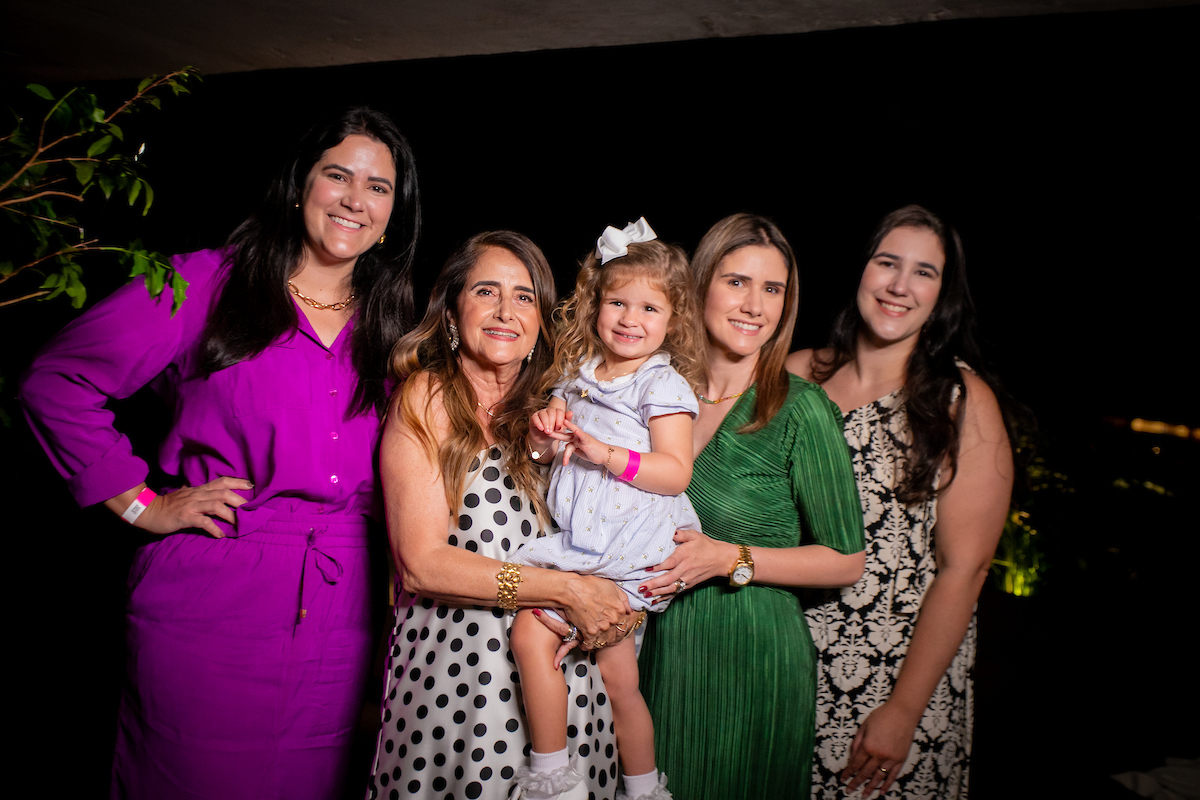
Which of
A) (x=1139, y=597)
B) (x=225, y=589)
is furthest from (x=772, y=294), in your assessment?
(x=1139, y=597)

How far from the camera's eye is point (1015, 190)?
3.27 metres

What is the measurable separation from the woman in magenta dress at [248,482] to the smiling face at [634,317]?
67 cm

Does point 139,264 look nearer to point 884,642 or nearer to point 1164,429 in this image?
point 884,642

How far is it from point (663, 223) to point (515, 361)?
1750mm

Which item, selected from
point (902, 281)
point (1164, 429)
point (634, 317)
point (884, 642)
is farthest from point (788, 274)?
point (1164, 429)

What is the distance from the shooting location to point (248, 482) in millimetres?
1938

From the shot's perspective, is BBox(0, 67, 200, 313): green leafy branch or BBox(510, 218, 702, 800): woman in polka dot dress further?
BBox(510, 218, 702, 800): woman in polka dot dress

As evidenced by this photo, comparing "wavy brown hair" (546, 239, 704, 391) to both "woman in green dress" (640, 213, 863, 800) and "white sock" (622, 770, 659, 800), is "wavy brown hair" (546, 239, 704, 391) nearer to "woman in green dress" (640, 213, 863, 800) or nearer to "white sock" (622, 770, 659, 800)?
"woman in green dress" (640, 213, 863, 800)

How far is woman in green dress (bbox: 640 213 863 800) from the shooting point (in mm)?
1862

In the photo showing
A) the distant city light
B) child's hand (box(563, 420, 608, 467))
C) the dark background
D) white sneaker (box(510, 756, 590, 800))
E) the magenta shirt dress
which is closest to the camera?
white sneaker (box(510, 756, 590, 800))

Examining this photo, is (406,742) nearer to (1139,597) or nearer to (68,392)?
(68,392)

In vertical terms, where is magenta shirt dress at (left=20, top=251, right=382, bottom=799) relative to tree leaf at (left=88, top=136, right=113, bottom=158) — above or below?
below

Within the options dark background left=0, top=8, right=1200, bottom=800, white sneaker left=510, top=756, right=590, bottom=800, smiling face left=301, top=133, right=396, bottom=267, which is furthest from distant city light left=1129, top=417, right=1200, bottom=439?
smiling face left=301, top=133, right=396, bottom=267

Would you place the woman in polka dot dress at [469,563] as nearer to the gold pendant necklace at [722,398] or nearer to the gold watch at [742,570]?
the gold watch at [742,570]
